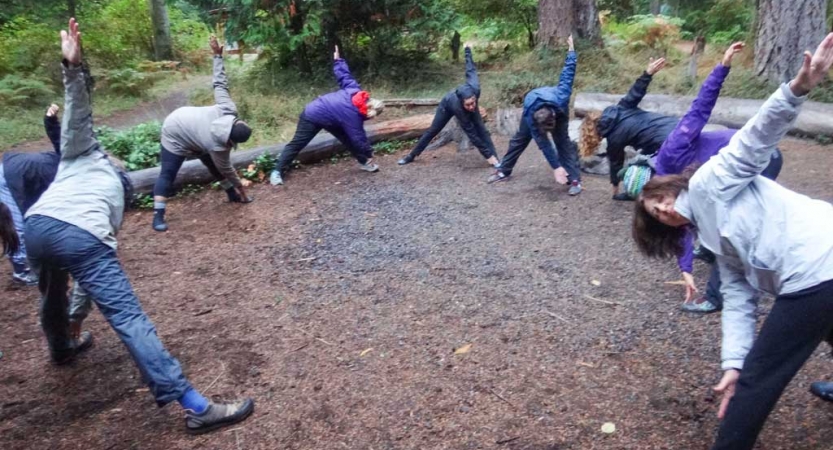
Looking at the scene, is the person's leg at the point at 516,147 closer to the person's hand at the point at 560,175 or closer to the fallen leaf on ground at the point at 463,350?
the person's hand at the point at 560,175

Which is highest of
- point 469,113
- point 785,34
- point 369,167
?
point 785,34

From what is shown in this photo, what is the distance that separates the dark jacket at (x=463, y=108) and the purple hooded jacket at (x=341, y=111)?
1.27 meters

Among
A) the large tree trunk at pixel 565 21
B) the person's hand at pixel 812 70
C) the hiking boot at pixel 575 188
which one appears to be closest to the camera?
the person's hand at pixel 812 70

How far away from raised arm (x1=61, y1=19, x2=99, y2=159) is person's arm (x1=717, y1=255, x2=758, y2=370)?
330 cm

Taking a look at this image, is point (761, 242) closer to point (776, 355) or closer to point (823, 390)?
point (776, 355)

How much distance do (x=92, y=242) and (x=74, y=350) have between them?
4.66 ft

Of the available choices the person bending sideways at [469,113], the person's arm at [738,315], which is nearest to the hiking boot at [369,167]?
the person bending sideways at [469,113]

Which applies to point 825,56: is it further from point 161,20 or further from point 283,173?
point 161,20

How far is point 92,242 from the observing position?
127 inches

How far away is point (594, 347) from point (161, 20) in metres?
18.4

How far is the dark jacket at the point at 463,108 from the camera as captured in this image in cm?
798

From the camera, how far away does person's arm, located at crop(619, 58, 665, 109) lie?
224 inches

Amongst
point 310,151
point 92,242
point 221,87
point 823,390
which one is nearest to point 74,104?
point 92,242

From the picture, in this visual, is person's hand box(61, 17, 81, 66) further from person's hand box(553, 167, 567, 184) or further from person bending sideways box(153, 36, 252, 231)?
person's hand box(553, 167, 567, 184)
